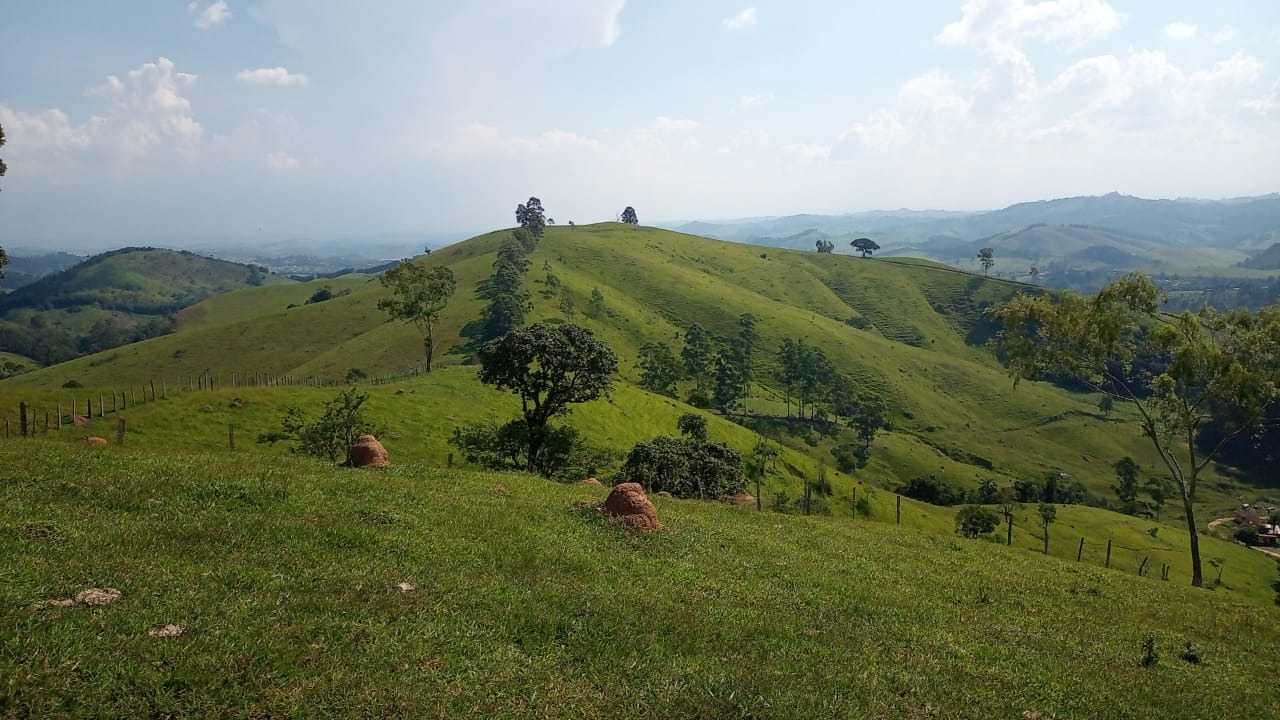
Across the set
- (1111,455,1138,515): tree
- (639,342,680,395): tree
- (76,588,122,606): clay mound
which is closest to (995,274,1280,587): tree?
(76,588,122,606): clay mound

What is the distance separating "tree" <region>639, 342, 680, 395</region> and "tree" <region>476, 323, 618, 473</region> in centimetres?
7274

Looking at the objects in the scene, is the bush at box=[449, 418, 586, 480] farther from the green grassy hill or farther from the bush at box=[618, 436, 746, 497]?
the green grassy hill

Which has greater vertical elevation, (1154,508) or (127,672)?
(127,672)

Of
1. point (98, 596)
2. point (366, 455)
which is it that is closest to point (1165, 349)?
point (366, 455)

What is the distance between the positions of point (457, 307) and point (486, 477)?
111 m

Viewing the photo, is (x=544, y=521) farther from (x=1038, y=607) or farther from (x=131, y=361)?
(x=131, y=361)

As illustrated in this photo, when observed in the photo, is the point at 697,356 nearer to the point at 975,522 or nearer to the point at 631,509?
the point at 975,522

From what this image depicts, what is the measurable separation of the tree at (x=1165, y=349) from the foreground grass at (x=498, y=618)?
14.8m

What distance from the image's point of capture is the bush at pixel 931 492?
107062 mm

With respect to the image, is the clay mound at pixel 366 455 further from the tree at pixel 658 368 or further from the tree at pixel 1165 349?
the tree at pixel 658 368

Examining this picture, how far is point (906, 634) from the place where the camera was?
17.8m

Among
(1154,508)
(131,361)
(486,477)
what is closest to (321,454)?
(486,477)

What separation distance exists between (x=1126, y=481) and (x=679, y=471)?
5149 inches

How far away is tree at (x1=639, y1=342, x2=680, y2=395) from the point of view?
122 metres
